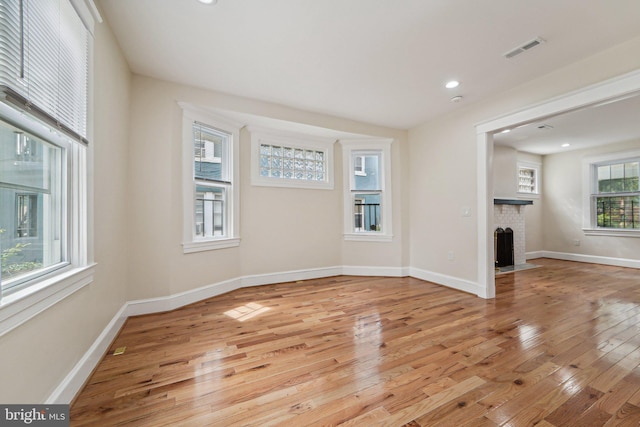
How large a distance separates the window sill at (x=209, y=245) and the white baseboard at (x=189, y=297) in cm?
47

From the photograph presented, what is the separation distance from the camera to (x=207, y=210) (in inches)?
137

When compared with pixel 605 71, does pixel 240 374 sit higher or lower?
lower

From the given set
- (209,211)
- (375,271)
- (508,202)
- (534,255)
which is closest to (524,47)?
(375,271)

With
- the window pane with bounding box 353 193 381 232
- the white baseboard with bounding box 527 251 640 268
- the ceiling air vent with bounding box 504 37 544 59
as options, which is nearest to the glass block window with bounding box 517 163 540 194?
the white baseboard with bounding box 527 251 640 268

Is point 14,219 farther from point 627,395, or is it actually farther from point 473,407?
point 627,395

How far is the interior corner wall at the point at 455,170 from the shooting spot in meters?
2.73

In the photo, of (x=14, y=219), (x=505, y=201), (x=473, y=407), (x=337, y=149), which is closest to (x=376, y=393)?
(x=473, y=407)

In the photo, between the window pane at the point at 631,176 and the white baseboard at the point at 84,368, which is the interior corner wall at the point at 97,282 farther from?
the window pane at the point at 631,176

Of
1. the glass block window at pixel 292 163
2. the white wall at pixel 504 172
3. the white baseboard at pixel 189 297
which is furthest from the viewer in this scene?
the white wall at pixel 504 172

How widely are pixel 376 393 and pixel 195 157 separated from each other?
3.08 m

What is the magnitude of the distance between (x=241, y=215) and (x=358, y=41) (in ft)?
8.49

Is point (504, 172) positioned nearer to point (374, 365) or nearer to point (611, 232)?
point (611, 232)

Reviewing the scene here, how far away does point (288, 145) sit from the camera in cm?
421

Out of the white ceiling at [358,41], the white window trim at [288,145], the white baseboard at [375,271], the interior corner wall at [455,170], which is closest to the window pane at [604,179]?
the interior corner wall at [455,170]
